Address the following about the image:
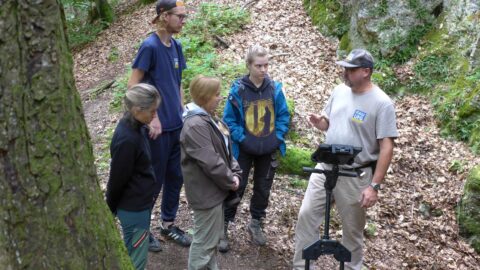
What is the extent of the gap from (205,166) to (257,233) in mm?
1754

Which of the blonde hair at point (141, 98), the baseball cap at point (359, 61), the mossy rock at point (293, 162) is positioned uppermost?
the baseball cap at point (359, 61)

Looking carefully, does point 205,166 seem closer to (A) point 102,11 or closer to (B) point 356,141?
(B) point 356,141

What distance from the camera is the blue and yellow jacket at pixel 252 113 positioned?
474 centimetres

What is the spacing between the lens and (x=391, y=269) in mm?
5469

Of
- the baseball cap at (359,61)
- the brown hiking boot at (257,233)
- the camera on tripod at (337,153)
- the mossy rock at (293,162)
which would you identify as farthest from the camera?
the mossy rock at (293,162)

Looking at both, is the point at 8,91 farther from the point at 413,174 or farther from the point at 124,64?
the point at 124,64

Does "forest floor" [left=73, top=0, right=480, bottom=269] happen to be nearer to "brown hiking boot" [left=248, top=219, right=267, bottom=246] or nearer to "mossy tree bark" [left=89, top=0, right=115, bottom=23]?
"brown hiking boot" [left=248, top=219, right=267, bottom=246]

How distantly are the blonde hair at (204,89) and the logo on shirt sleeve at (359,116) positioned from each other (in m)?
1.23

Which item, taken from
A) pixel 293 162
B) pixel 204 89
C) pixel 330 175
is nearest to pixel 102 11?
pixel 293 162

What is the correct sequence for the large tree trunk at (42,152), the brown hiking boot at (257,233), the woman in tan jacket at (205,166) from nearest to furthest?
the large tree trunk at (42,152), the woman in tan jacket at (205,166), the brown hiking boot at (257,233)

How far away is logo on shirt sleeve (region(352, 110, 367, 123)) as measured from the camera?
4.07 meters

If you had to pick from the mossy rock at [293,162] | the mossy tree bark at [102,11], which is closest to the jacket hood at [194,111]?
the mossy rock at [293,162]

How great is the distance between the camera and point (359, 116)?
4.09m

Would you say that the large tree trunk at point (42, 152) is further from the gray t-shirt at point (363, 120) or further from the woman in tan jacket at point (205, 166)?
the gray t-shirt at point (363, 120)
